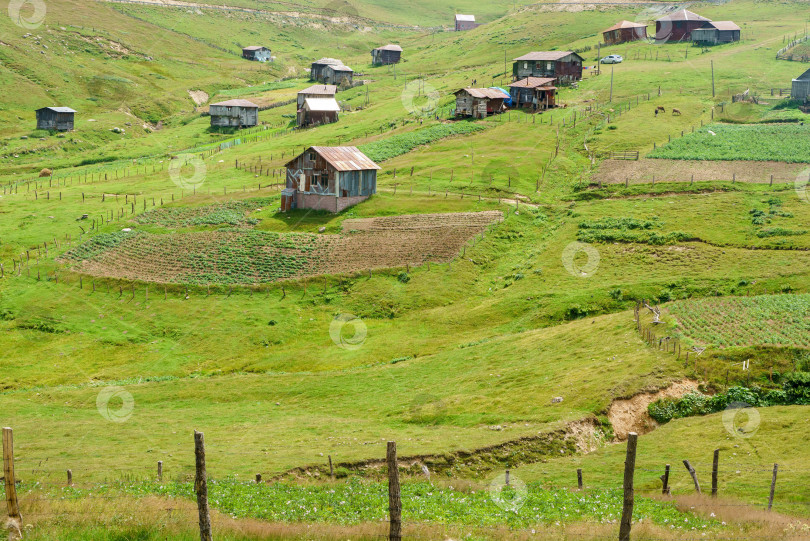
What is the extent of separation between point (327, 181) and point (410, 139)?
87.1 ft

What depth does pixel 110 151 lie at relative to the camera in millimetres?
119750

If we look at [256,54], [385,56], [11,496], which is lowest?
[11,496]

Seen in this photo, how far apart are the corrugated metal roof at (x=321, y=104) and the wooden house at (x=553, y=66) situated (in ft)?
101

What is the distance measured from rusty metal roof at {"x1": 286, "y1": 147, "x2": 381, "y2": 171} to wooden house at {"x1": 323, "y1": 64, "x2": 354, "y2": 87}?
79620 millimetres

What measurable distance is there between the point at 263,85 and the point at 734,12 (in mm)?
104932

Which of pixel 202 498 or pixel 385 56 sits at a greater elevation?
pixel 385 56

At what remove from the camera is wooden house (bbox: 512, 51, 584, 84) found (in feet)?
414

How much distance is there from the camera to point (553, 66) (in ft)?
415

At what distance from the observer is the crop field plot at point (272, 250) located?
68188 mm
